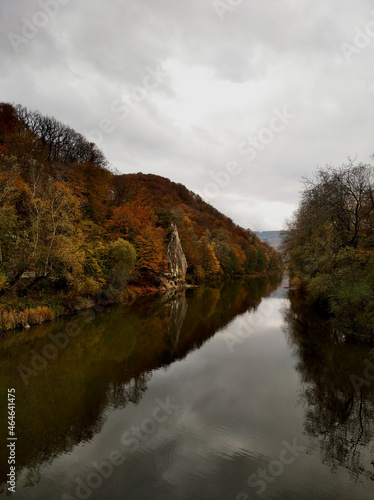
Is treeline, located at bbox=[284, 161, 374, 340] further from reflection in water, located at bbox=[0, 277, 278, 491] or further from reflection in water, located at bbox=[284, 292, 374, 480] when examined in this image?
reflection in water, located at bbox=[0, 277, 278, 491]

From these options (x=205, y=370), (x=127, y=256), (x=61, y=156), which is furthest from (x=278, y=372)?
(x=61, y=156)

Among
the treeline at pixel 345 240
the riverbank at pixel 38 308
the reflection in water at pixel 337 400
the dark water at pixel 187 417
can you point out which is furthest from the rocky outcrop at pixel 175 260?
the reflection in water at pixel 337 400

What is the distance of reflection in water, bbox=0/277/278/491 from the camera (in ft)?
25.3

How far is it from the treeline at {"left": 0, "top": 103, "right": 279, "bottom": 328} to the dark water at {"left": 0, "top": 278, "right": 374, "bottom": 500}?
4.47 meters

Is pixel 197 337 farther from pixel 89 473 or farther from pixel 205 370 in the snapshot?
pixel 89 473

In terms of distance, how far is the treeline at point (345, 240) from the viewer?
16.5 m

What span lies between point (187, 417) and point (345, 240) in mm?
18413

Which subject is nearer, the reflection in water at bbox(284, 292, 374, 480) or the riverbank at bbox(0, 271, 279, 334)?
the reflection in water at bbox(284, 292, 374, 480)

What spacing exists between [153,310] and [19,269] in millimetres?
12063

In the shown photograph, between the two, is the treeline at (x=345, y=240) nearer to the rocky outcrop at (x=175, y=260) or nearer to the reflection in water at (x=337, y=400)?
the reflection in water at (x=337, y=400)

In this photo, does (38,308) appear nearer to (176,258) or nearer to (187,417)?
(187,417)

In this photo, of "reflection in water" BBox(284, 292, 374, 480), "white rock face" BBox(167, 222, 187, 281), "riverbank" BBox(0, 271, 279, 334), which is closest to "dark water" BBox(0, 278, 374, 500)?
"reflection in water" BBox(284, 292, 374, 480)

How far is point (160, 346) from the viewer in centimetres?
1644

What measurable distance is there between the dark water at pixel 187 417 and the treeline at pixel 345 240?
7.04ft
